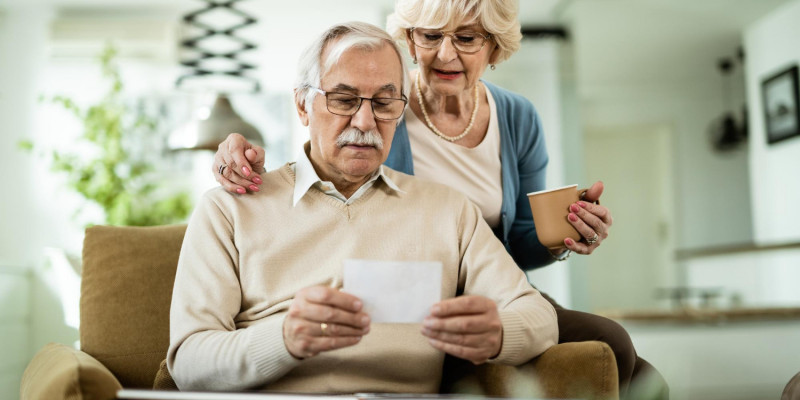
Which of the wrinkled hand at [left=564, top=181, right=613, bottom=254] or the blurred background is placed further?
the blurred background

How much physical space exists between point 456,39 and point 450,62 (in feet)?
0.18

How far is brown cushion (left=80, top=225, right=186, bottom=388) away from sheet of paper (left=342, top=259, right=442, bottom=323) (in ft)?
2.73

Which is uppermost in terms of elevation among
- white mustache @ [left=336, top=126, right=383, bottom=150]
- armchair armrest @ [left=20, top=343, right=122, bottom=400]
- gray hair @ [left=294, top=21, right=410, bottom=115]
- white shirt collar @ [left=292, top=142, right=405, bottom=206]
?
gray hair @ [left=294, top=21, right=410, bottom=115]

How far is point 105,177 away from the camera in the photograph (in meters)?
4.56

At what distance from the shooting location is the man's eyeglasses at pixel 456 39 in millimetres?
1616

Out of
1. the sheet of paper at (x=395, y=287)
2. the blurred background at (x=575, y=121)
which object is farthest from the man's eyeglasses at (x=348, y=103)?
the blurred background at (x=575, y=121)

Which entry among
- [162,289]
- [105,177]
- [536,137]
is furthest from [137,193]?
[536,137]

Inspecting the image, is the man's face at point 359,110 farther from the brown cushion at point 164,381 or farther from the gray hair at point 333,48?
the brown cushion at point 164,381

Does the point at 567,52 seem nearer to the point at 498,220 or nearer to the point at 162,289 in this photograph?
the point at 498,220

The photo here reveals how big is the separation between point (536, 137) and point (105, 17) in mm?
4497

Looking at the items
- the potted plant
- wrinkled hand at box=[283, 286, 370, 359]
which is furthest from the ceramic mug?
the potted plant

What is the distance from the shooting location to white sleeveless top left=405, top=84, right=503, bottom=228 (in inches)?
67.4

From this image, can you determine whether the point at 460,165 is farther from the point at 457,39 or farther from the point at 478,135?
the point at 457,39

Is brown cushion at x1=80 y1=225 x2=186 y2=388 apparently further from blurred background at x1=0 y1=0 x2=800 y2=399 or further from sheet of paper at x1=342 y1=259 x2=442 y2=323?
blurred background at x1=0 y1=0 x2=800 y2=399
